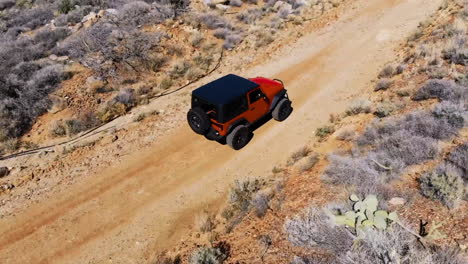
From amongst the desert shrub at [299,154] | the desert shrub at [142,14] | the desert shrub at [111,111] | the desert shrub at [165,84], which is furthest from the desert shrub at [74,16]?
the desert shrub at [299,154]

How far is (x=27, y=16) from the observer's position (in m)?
24.5

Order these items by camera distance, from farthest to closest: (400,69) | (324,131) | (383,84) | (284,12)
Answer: (284,12) < (400,69) < (383,84) < (324,131)

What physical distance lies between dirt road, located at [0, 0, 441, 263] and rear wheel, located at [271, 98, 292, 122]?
11.8 inches

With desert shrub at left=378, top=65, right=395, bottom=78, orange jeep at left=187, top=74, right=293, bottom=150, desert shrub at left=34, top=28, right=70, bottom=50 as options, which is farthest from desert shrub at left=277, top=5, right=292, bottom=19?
desert shrub at left=34, top=28, right=70, bottom=50

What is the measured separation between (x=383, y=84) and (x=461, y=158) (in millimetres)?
6500

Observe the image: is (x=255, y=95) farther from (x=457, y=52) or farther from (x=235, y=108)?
(x=457, y=52)

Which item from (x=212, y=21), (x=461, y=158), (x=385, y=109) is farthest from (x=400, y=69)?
(x=212, y=21)

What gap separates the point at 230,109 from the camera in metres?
11.5

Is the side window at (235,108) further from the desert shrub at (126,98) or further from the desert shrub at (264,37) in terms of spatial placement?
the desert shrub at (264,37)

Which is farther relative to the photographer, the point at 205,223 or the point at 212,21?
A: the point at 212,21

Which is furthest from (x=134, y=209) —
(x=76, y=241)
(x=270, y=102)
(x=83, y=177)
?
(x=270, y=102)

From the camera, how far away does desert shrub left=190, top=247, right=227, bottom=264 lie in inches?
324

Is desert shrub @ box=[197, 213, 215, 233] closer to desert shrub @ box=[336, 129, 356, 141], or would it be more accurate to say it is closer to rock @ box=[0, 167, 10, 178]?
desert shrub @ box=[336, 129, 356, 141]

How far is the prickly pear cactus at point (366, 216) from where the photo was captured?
695 centimetres
